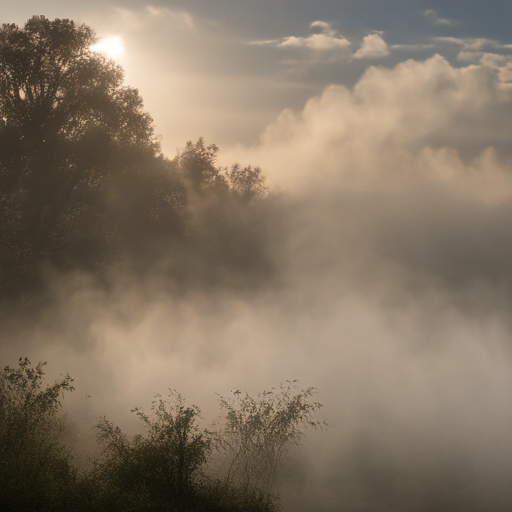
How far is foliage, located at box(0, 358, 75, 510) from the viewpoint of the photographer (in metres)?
15.7

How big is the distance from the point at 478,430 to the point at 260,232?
187ft

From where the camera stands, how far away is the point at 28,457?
17.7 meters

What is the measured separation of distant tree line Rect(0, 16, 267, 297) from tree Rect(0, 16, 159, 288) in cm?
7

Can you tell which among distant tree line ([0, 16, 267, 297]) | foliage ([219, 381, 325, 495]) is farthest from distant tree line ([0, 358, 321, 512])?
distant tree line ([0, 16, 267, 297])

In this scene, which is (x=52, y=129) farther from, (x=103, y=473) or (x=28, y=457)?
(x=103, y=473)

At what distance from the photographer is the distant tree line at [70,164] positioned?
1112 inches

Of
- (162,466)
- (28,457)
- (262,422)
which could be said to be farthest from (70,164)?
(262,422)

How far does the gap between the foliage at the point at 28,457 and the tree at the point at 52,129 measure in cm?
1250

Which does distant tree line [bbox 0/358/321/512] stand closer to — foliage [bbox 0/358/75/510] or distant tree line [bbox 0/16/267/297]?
foliage [bbox 0/358/75/510]

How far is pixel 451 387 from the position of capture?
97.2m

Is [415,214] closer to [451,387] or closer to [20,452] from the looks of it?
[451,387]

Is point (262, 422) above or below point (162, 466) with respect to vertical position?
above

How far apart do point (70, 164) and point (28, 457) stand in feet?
70.2

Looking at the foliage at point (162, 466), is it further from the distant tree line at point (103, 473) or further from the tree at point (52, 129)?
the tree at point (52, 129)
